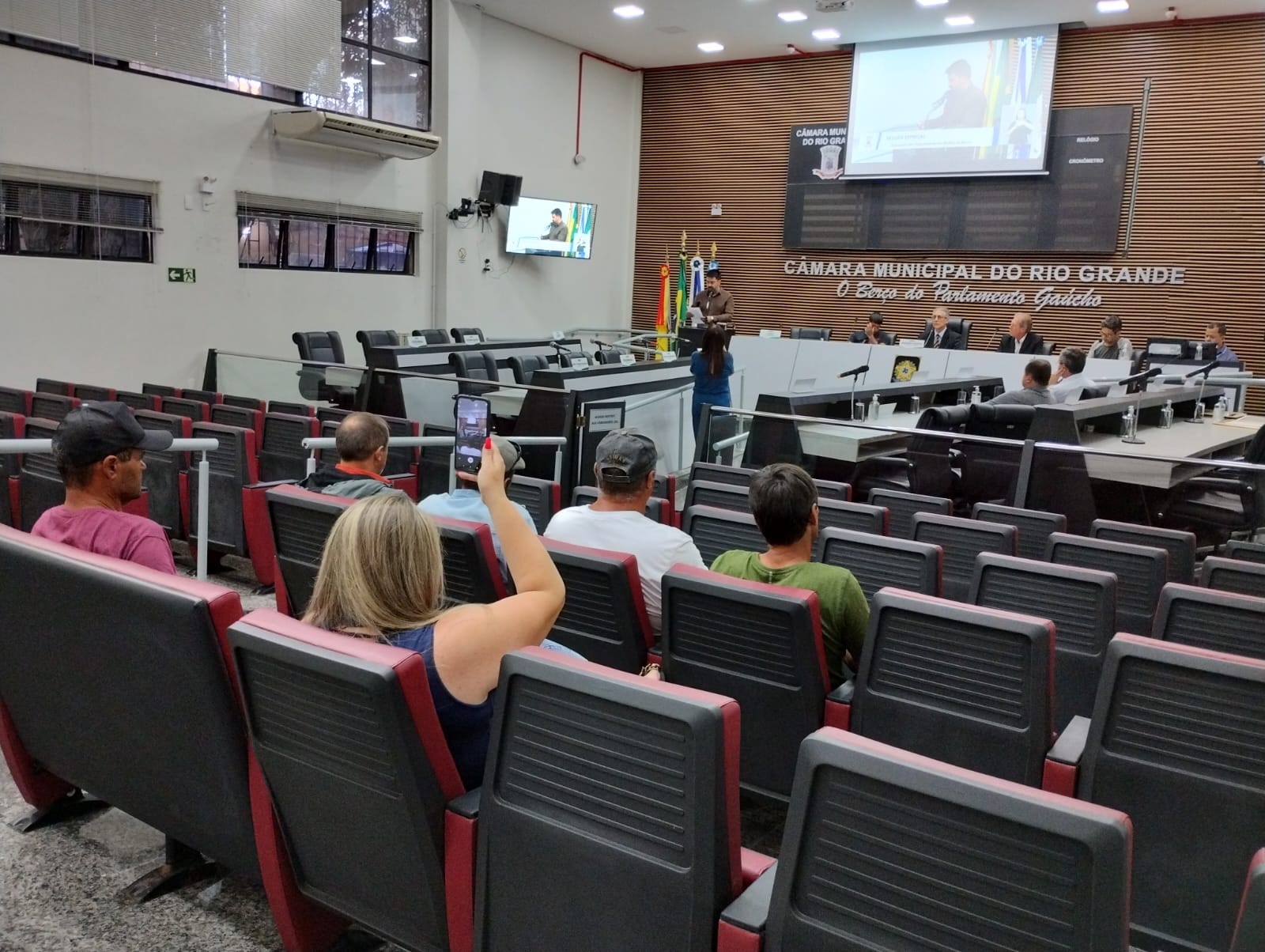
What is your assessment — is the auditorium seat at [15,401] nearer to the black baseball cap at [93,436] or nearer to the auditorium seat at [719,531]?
the black baseball cap at [93,436]

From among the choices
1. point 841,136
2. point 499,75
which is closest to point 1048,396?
point 841,136

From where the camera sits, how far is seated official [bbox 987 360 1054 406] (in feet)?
19.4

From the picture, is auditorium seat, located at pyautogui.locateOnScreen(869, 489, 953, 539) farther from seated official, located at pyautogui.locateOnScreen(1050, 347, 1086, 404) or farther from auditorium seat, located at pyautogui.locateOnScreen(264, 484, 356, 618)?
seated official, located at pyautogui.locateOnScreen(1050, 347, 1086, 404)

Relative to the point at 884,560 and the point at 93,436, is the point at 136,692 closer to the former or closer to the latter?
the point at 93,436

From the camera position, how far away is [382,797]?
56.4 inches

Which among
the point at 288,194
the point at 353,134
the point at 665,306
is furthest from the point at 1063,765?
the point at 665,306

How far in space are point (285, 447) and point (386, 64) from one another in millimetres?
7840

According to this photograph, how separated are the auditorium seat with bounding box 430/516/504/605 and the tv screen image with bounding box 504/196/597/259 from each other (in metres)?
10.8

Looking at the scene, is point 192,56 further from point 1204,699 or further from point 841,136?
point 1204,699

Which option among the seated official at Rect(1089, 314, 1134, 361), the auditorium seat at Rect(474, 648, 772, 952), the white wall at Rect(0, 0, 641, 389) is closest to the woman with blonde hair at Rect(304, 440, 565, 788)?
the auditorium seat at Rect(474, 648, 772, 952)

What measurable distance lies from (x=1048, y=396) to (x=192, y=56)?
8163mm

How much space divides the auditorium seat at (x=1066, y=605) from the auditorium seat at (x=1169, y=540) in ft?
3.25

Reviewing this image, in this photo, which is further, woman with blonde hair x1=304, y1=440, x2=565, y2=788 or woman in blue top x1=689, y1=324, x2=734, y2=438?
woman in blue top x1=689, y1=324, x2=734, y2=438

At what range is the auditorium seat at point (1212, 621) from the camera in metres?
2.22
